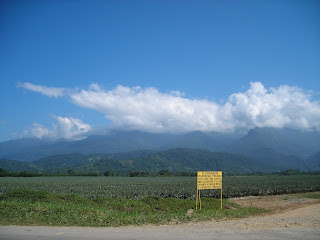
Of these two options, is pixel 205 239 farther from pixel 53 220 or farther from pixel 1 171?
pixel 1 171

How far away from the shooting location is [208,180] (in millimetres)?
16984

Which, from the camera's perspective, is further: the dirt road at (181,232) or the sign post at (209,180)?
the sign post at (209,180)

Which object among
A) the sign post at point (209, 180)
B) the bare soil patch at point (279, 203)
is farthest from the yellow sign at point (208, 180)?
the bare soil patch at point (279, 203)

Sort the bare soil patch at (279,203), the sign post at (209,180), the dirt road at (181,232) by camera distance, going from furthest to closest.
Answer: the bare soil patch at (279,203) → the sign post at (209,180) → the dirt road at (181,232)

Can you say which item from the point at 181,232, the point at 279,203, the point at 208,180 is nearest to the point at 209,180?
the point at 208,180

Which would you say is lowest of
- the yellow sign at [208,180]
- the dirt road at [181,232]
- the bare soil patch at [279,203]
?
the bare soil patch at [279,203]

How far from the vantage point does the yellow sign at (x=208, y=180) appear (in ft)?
54.4

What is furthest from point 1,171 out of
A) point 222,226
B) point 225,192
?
point 222,226

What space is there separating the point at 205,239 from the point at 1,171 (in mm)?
114498

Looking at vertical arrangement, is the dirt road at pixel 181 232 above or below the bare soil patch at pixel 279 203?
above

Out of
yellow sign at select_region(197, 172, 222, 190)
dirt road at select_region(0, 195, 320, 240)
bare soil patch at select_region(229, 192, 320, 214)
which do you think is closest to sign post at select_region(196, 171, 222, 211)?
yellow sign at select_region(197, 172, 222, 190)

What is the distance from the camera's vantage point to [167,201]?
66.0 ft

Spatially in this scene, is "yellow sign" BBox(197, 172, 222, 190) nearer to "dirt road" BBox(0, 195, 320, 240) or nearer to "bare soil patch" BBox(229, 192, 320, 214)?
"dirt road" BBox(0, 195, 320, 240)

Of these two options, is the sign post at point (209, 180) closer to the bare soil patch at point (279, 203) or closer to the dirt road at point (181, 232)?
the dirt road at point (181, 232)
